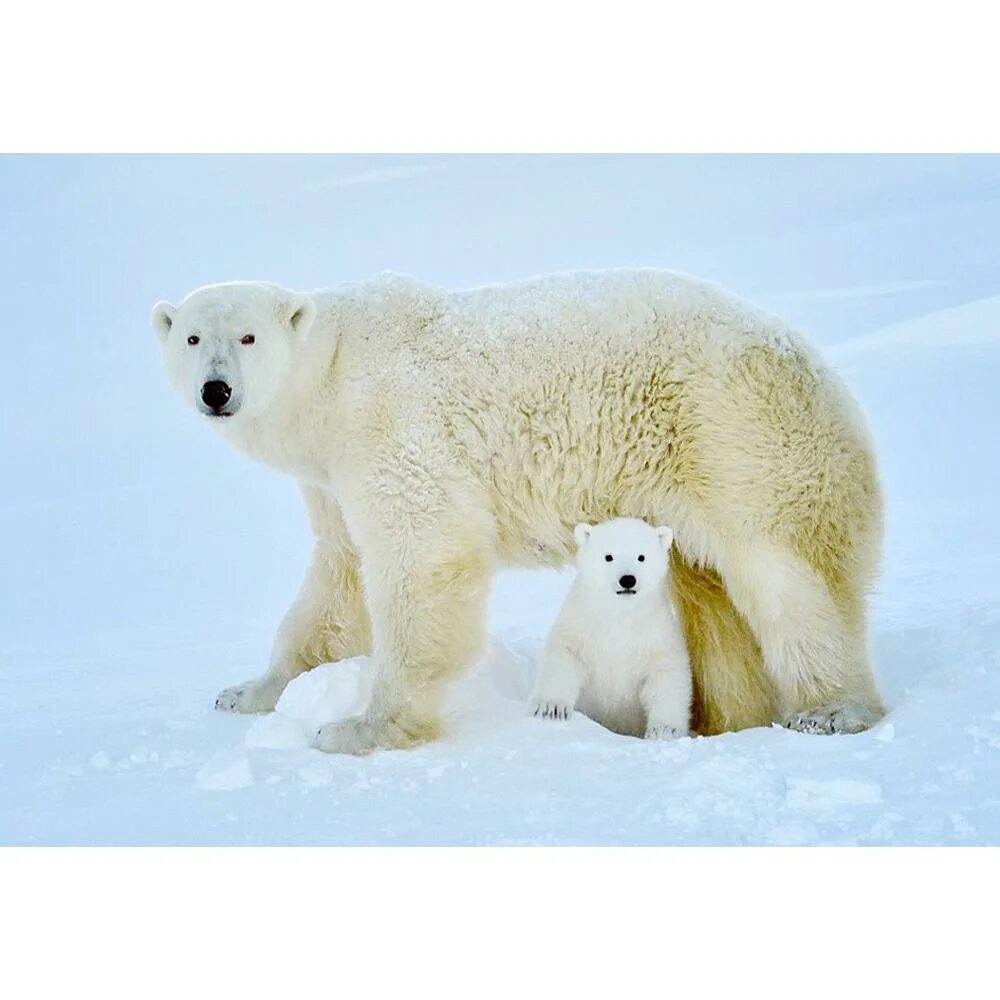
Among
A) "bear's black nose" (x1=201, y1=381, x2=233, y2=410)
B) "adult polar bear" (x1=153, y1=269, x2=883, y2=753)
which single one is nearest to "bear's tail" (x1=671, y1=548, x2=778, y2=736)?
"adult polar bear" (x1=153, y1=269, x2=883, y2=753)

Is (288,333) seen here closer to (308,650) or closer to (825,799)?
(308,650)

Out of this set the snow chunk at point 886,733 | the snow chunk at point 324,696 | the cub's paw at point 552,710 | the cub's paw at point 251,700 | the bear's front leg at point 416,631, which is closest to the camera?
the snow chunk at point 886,733

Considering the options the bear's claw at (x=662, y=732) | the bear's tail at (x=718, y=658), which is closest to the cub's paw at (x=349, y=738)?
the bear's claw at (x=662, y=732)

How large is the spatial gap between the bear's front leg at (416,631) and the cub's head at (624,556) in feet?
1.52

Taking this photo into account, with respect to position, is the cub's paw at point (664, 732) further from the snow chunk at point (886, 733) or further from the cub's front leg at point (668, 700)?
the snow chunk at point (886, 733)

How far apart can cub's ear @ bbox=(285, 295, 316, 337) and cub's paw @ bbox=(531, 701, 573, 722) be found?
1.70 meters

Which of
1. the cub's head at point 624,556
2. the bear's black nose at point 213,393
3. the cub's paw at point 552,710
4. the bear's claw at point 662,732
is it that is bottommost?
the bear's claw at point 662,732

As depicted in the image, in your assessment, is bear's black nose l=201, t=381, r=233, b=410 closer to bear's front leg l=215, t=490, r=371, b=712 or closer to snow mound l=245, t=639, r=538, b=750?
bear's front leg l=215, t=490, r=371, b=712

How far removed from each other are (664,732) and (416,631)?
3.24ft

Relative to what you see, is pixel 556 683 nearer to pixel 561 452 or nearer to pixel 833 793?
pixel 561 452

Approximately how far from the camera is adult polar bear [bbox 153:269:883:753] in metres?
4.95

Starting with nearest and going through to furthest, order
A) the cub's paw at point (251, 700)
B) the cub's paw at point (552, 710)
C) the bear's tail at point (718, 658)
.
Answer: the cub's paw at point (552, 710)
the bear's tail at point (718, 658)
the cub's paw at point (251, 700)

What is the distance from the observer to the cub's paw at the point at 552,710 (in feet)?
16.4

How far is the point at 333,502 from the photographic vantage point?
5758 millimetres
